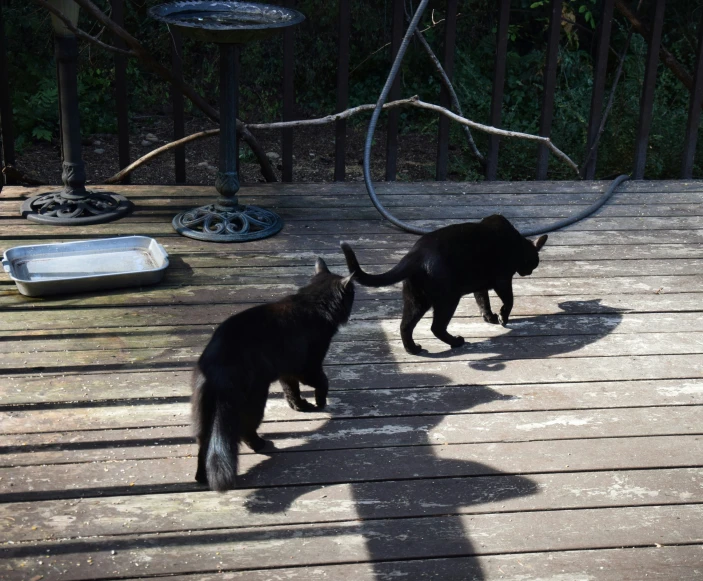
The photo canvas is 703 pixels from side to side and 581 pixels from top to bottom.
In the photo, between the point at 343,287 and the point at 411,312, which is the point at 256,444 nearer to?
the point at 343,287

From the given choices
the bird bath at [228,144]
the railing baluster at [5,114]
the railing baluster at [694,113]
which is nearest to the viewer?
the bird bath at [228,144]

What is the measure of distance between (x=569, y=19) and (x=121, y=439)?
220 inches

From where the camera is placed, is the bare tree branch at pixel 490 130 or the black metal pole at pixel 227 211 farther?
the bare tree branch at pixel 490 130

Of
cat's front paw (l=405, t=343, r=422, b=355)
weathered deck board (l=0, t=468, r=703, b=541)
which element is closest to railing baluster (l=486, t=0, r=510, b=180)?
cat's front paw (l=405, t=343, r=422, b=355)

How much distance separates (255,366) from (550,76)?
3.50m

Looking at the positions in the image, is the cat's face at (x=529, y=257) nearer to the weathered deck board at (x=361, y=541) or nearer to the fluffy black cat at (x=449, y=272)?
the fluffy black cat at (x=449, y=272)

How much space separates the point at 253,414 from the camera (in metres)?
2.60

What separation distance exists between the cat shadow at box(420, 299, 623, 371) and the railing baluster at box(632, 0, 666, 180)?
202 cm

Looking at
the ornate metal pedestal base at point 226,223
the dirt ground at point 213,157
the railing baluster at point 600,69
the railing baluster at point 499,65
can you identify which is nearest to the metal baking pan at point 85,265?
the ornate metal pedestal base at point 226,223

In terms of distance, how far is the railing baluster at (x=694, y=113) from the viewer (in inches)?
214

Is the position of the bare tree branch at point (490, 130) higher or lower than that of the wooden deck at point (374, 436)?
higher

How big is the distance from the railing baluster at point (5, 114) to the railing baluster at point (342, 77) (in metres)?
1.80

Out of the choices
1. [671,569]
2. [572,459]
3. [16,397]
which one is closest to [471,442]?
[572,459]

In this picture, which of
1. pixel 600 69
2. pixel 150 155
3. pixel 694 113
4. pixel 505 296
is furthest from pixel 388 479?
pixel 694 113
